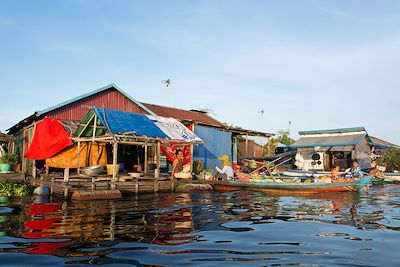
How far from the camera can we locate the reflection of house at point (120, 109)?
62.4ft

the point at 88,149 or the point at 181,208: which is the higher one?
the point at 88,149

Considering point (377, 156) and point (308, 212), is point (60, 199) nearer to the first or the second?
point (308, 212)

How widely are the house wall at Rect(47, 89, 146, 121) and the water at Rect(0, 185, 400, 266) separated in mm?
7525

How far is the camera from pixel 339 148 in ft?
95.1

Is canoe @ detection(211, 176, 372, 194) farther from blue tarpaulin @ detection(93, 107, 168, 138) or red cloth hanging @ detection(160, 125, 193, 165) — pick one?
blue tarpaulin @ detection(93, 107, 168, 138)

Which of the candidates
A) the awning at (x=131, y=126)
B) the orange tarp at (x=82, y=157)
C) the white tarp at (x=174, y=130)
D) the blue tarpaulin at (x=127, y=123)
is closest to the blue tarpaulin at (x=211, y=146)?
the white tarp at (x=174, y=130)

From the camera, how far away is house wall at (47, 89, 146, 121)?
19.2m

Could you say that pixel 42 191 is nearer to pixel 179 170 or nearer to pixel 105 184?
pixel 105 184

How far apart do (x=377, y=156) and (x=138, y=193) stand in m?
22.6

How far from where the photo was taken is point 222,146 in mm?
24859

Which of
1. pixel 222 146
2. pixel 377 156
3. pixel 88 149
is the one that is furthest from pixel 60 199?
→ pixel 377 156

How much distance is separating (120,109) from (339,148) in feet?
57.3

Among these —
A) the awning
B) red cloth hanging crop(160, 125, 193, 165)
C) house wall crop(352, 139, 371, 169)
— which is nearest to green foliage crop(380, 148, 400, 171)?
house wall crop(352, 139, 371, 169)

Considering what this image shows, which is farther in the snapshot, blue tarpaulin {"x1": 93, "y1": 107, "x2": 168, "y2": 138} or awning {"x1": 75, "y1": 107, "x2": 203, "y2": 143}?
awning {"x1": 75, "y1": 107, "x2": 203, "y2": 143}
